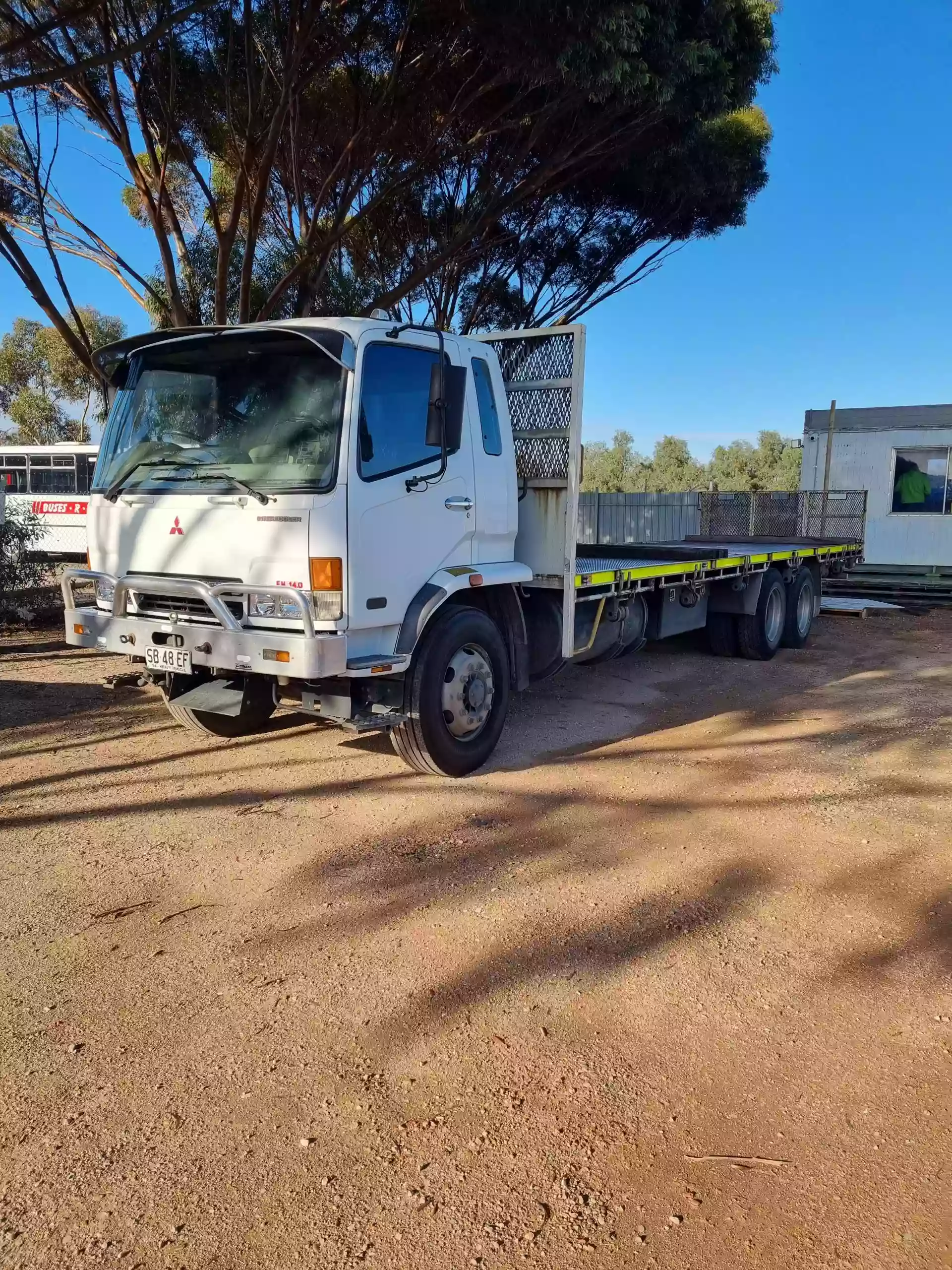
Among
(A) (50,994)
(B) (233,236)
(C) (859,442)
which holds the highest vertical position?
(B) (233,236)

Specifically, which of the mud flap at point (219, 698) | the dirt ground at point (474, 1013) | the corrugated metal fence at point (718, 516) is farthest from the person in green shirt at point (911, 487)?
the mud flap at point (219, 698)

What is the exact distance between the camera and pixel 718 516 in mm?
13438

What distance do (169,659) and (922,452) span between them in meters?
15.9

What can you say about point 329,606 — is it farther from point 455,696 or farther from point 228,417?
point 228,417

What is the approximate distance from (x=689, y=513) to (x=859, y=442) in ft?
22.3

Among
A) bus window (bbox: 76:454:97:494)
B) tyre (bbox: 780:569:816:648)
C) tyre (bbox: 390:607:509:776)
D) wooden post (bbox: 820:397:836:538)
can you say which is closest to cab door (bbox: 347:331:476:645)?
tyre (bbox: 390:607:509:776)

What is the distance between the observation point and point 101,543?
591cm

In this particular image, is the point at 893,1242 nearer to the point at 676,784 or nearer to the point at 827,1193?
the point at 827,1193

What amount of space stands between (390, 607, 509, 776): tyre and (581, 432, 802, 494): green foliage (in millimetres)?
34440

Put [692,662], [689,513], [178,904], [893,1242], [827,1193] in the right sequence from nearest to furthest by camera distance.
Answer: [893,1242], [827,1193], [178,904], [692,662], [689,513]

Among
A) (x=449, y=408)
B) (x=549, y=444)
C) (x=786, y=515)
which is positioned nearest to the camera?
(x=449, y=408)

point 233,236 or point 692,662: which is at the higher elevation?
point 233,236

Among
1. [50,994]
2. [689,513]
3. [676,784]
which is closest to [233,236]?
[689,513]

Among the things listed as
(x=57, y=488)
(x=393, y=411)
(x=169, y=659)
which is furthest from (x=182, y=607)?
(x=57, y=488)
